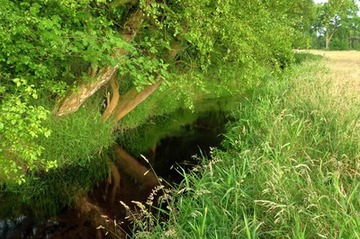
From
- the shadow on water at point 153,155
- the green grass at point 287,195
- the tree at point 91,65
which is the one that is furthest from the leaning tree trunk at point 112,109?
the green grass at point 287,195

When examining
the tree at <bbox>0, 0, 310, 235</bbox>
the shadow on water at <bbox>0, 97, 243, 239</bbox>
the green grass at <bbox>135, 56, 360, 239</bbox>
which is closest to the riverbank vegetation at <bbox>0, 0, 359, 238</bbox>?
the tree at <bbox>0, 0, 310, 235</bbox>

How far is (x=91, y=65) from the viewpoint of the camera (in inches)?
368

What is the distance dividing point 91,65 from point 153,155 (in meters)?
4.84

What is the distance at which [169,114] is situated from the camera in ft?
61.8

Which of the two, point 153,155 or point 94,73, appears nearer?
point 94,73

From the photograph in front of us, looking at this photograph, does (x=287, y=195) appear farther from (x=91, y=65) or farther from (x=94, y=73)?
(x=94, y=73)

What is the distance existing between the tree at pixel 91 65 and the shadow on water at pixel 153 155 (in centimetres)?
Answer: 52

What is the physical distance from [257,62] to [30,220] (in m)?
8.76

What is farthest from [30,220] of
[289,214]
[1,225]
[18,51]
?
[289,214]

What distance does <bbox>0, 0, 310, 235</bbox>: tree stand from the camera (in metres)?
6.98

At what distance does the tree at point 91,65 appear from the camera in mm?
6984

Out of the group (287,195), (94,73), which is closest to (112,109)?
(94,73)

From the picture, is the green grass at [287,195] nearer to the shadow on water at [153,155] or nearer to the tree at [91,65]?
the shadow on water at [153,155]

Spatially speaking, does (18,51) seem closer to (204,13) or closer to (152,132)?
(204,13)
